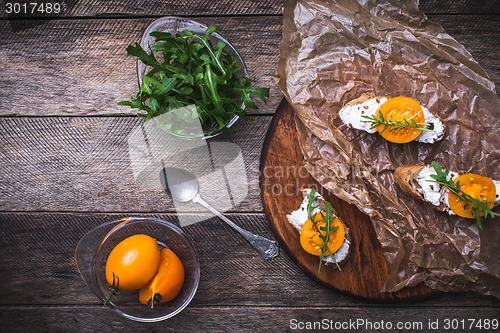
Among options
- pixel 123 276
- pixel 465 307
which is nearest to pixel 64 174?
pixel 123 276

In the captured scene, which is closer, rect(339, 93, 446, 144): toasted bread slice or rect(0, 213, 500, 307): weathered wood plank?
rect(339, 93, 446, 144): toasted bread slice

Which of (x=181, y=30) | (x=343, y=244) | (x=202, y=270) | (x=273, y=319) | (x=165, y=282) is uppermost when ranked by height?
Result: (x=181, y=30)

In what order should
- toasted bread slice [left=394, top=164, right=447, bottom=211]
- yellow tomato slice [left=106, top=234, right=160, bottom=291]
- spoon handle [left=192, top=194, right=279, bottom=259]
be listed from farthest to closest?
spoon handle [left=192, top=194, right=279, bottom=259] → toasted bread slice [left=394, top=164, right=447, bottom=211] → yellow tomato slice [left=106, top=234, right=160, bottom=291]

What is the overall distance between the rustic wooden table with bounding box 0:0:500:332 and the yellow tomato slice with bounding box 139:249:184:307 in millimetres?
186

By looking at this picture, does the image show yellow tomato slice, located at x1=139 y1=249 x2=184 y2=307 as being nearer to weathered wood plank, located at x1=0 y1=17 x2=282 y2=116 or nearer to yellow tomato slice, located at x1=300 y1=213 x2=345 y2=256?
yellow tomato slice, located at x1=300 y1=213 x2=345 y2=256

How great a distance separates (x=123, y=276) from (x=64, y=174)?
0.63 m

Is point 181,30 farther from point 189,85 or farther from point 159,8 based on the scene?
point 189,85

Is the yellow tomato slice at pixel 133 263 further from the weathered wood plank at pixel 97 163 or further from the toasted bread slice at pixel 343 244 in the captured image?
the toasted bread slice at pixel 343 244

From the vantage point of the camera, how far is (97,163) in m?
1.46

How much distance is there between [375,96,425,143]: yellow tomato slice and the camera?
4.09 ft

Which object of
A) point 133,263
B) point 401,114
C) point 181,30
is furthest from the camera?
point 181,30

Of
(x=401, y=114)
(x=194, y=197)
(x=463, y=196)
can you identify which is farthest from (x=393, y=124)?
(x=194, y=197)

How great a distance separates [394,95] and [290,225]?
0.70m

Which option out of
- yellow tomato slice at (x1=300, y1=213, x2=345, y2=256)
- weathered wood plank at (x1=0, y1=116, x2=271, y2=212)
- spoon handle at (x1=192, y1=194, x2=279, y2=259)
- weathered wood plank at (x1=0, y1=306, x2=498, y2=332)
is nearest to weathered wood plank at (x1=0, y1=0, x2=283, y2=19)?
weathered wood plank at (x1=0, y1=116, x2=271, y2=212)
